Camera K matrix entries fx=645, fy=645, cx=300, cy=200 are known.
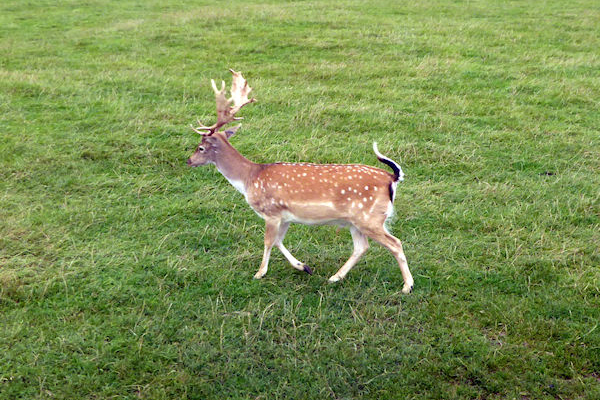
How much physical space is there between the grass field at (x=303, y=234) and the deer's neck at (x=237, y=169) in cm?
74

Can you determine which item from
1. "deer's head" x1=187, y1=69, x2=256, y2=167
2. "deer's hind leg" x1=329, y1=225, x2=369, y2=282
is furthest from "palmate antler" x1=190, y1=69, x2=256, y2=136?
"deer's hind leg" x1=329, y1=225, x2=369, y2=282

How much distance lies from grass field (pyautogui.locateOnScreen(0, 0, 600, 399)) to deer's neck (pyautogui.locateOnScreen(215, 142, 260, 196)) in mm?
741

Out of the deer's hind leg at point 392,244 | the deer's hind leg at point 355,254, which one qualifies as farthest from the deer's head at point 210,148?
the deer's hind leg at point 392,244

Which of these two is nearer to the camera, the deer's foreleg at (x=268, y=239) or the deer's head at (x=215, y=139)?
the deer's foreleg at (x=268, y=239)

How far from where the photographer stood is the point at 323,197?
5.62m

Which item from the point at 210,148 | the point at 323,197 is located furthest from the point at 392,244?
the point at 210,148

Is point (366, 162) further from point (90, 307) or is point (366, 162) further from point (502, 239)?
point (90, 307)

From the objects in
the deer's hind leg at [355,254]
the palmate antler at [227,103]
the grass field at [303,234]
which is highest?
the palmate antler at [227,103]

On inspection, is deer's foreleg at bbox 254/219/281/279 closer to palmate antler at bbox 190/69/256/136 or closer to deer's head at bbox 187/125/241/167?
deer's head at bbox 187/125/241/167

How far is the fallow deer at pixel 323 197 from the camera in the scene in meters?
5.58

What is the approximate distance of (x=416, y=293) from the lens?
18.6 feet

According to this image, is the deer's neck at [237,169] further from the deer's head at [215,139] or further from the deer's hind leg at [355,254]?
the deer's hind leg at [355,254]

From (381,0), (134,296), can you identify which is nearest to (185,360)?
(134,296)

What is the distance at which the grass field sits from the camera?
479 cm
